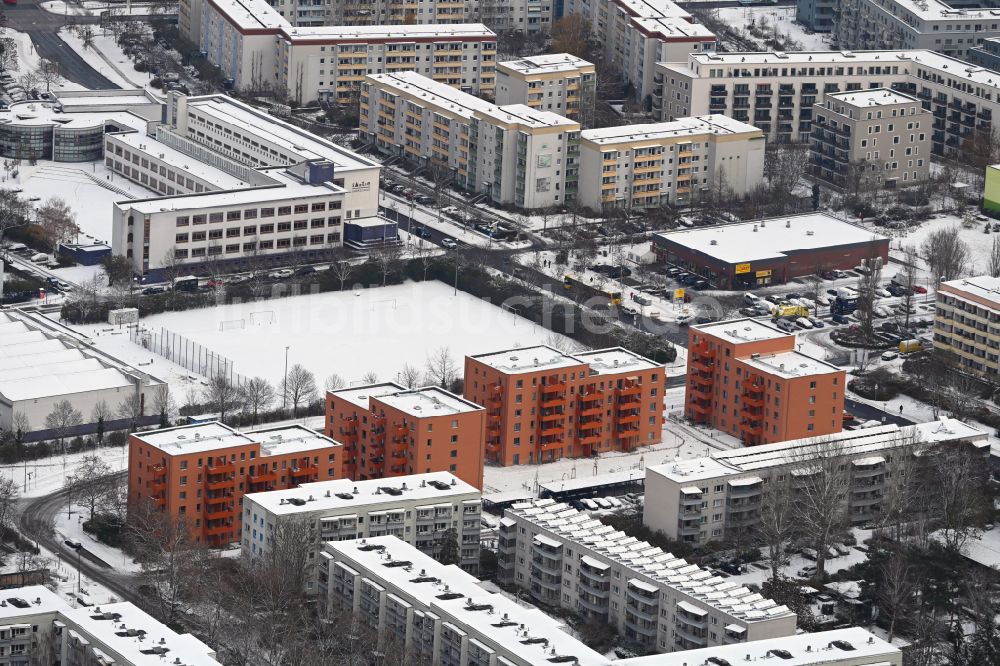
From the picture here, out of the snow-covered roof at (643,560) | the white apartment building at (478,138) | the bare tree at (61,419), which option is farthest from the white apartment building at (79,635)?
the white apartment building at (478,138)

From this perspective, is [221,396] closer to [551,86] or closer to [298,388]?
[298,388]

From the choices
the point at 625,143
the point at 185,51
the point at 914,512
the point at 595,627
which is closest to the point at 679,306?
the point at 625,143

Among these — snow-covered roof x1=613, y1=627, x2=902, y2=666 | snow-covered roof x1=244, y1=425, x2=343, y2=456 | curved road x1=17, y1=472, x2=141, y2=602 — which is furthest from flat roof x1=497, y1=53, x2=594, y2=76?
snow-covered roof x1=613, y1=627, x2=902, y2=666

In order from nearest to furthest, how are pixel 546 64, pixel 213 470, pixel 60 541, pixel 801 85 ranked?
pixel 60 541
pixel 213 470
pixel 801 85
pixel 546 64

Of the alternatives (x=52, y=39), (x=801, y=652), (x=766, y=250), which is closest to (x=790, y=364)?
(x=766, y=250)

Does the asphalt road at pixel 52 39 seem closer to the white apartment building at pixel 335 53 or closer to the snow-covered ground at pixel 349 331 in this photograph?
the white apartment building at pixel 335 53

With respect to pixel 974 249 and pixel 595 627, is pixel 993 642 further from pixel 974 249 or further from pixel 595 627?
pixel 974 249

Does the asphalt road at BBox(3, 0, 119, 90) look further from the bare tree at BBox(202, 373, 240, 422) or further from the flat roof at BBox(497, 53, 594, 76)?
the bare tree at BBox(202, 373, 240, 422)
